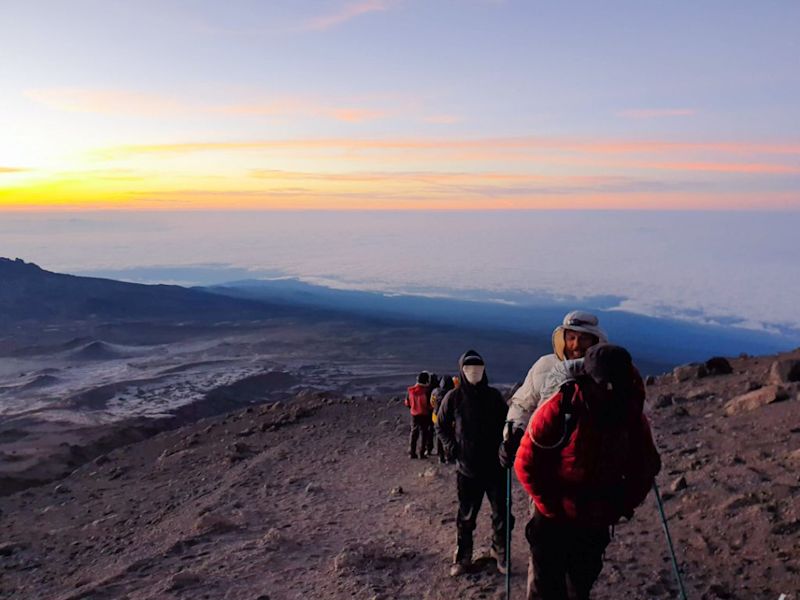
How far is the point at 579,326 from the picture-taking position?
4051mm

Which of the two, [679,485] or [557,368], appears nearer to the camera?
[557,368]

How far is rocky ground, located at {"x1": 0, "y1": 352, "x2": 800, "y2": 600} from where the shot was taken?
5.95 metres

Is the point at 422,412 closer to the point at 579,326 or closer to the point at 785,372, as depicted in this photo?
the point at 785,372

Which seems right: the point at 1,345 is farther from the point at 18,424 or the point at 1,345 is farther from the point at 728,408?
the point at 728,408

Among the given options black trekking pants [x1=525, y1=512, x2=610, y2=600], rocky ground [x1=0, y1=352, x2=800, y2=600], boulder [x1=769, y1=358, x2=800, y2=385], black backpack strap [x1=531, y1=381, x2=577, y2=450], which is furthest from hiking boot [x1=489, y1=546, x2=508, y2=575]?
boulder [x1=769, y1=358, x2=800, y2=385]

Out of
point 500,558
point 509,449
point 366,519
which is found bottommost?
point 366,519

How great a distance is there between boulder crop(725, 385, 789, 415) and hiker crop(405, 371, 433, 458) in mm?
4614

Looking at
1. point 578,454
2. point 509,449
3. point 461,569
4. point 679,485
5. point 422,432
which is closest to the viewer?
point 578,454

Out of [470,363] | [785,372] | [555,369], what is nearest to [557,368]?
[555,369]

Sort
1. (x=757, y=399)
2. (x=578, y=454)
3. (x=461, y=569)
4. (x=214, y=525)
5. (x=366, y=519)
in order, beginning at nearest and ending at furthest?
1. (x=578, y=454)
2. (x=461, y=569)
3. (x=366, y=519)
4. (x=214, y=525)
5. (x=757, y=399)

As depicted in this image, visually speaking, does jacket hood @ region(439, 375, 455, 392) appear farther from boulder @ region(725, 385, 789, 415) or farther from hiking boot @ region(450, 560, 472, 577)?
hiking boot @ region(450, 560, 472, 577)

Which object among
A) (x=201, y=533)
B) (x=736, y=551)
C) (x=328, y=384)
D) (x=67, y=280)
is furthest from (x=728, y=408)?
(x=67, y=280)

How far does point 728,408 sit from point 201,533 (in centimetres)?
782

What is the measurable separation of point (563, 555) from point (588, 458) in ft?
2.20
